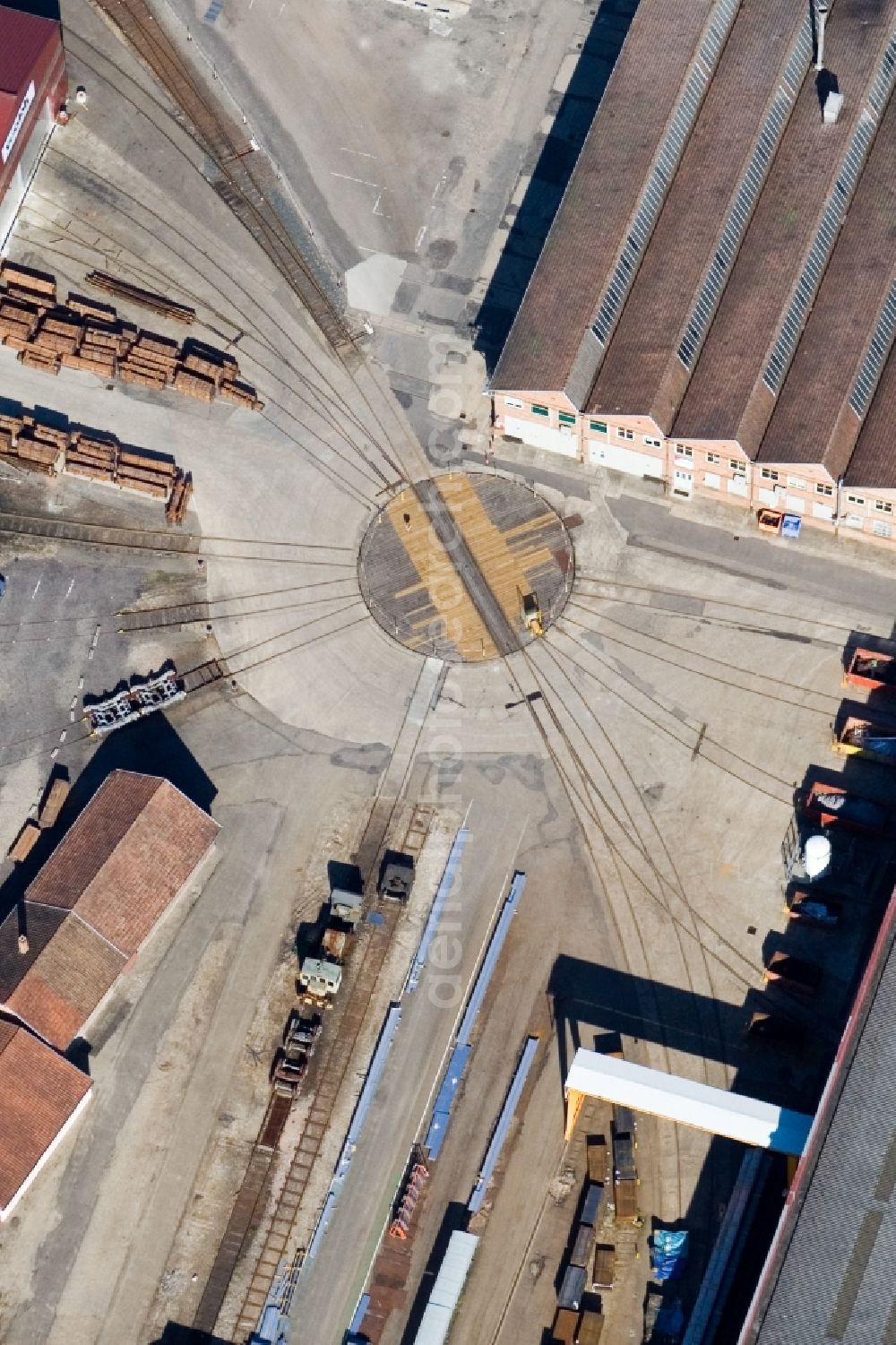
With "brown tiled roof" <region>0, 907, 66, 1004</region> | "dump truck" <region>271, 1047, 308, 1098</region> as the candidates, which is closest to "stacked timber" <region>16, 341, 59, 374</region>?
"brown tiled roof" <region>0, 907, 66, 1004</region>

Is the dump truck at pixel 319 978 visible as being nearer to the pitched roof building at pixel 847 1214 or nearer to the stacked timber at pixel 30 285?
the pitched roof building at pixel 847 1214

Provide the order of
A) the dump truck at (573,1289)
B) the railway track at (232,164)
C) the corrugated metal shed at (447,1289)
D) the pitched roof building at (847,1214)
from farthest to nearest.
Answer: the railway track at (232,164)
the dump truck at (573,1289)
the corrugated metal shed at (447,1289)
the pitched roof building at (847,1214)

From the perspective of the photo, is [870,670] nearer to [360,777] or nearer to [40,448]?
[360,777]

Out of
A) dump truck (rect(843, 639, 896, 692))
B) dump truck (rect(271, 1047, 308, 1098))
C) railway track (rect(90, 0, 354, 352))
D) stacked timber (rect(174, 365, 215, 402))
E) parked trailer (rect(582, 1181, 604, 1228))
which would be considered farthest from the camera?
railway track (rect(90, 0, 354, 352))

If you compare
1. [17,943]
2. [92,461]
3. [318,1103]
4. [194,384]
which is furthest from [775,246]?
[17,943]

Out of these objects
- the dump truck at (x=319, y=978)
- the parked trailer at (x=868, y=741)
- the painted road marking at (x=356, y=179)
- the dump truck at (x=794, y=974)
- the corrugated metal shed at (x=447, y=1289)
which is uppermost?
the painted road marking at (x=356, y=179)

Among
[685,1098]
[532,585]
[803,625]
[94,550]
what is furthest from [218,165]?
[685,1098]

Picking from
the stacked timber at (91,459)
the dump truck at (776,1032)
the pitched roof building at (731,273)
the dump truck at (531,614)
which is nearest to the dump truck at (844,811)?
the dump truck at (776,1032)

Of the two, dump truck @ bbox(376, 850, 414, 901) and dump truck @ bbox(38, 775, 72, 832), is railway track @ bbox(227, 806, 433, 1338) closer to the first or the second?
dump truck @ bbox(376, 850, 414, 901)
